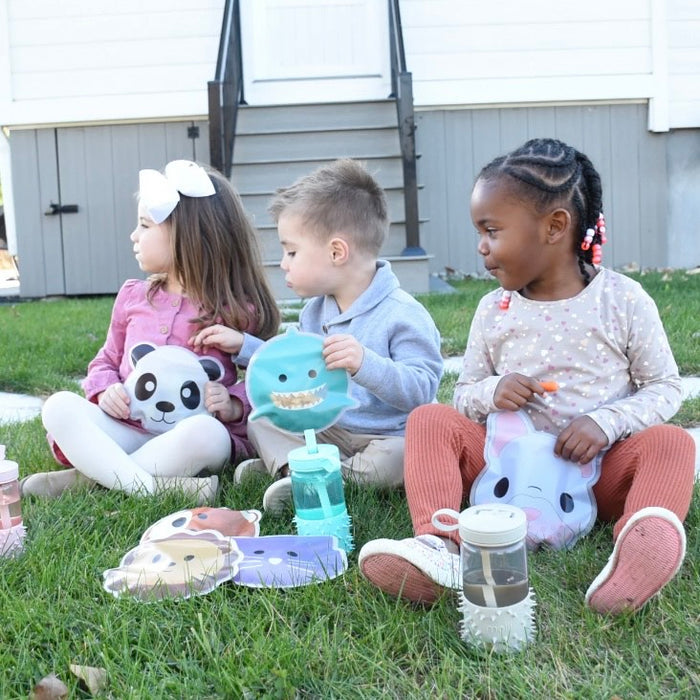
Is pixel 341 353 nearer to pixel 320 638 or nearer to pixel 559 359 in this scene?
pixel 559 359

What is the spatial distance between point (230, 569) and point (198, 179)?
4.75 feet

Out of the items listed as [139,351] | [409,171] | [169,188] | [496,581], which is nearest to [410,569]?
[496,581]

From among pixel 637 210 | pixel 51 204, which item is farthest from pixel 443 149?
pixel 51 204

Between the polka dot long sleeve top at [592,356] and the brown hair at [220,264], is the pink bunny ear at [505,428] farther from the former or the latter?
the brown hair at [220,264]

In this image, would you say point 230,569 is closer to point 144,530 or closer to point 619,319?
point 144,530

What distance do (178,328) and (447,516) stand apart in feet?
4.40

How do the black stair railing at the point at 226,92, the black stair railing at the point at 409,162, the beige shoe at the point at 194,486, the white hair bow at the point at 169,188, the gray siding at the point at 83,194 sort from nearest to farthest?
the beige shoe at the point at 194,486, the white hair bow at the point at 169,188, the black stair railing at the point at 409,162, the black stair railing at the point at 226,92, the gray siding at the point at 83,194

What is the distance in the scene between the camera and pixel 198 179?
3.03 metres

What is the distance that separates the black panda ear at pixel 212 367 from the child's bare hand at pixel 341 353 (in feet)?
2.30

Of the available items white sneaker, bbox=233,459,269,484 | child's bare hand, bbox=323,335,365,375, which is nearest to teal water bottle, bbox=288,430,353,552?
child's bare hand, bbox=323,335,365,375

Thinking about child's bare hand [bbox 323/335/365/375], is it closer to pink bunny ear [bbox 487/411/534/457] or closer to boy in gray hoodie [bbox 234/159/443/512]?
boy in gray hoodie [bbox 234/159/443/512]

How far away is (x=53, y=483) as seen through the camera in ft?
9.05

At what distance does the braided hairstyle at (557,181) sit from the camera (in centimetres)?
229

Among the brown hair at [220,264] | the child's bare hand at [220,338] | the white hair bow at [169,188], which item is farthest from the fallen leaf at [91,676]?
the white hair bow at [169,188]
